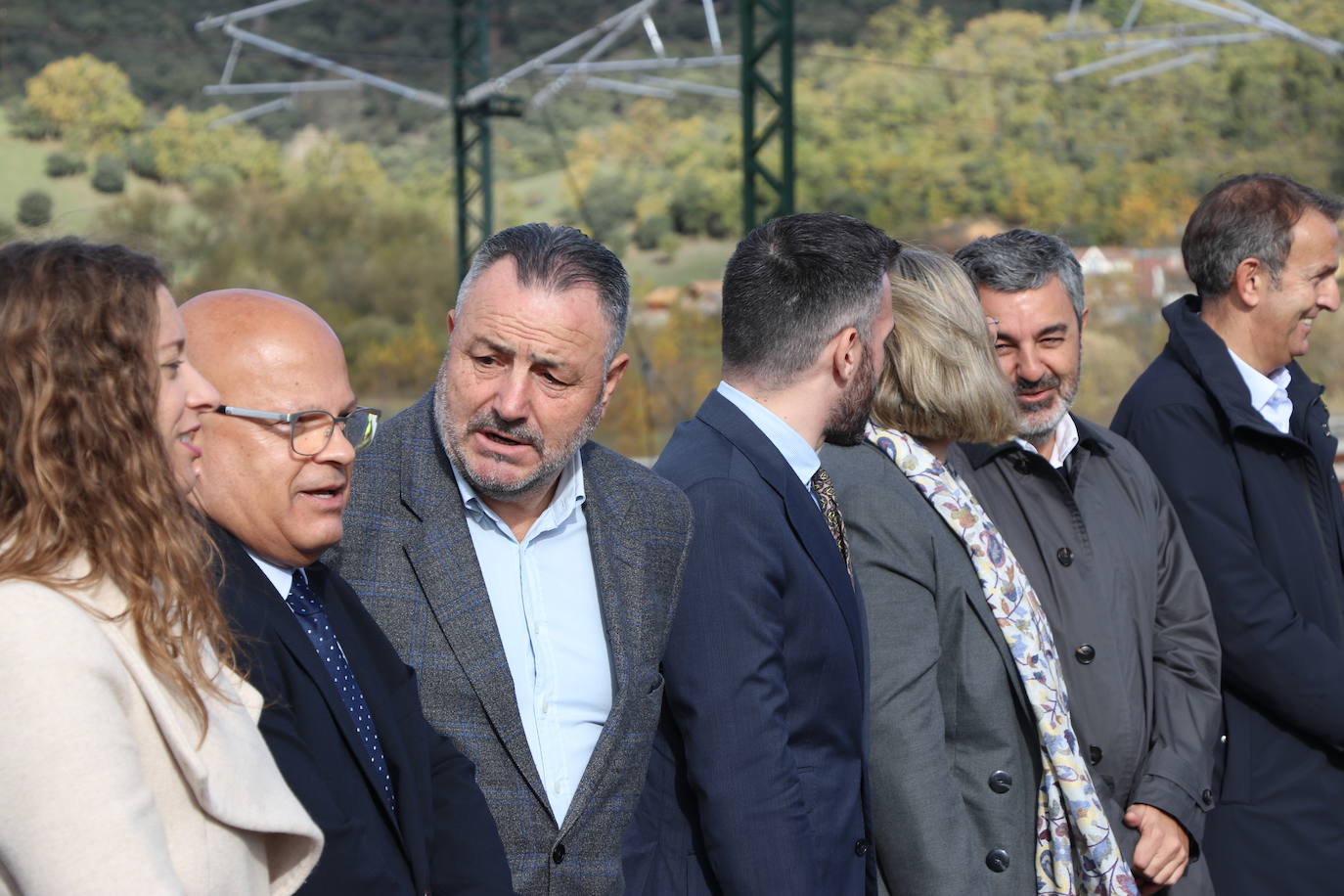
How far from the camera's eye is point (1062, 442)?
3.33 metres

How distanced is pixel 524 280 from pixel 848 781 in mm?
1100

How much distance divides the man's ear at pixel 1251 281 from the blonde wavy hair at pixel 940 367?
1.03 metres

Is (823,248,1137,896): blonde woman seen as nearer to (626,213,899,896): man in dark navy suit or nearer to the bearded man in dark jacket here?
(626,213,899,896): man in dark navy suit

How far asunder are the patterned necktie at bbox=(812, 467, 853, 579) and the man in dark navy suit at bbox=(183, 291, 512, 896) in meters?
0.91

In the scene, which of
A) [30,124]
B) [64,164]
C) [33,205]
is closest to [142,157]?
[64,164]

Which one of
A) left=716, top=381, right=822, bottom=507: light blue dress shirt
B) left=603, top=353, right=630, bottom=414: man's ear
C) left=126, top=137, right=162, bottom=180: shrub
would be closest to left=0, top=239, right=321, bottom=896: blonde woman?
left=603, top=353, right=630, bottom=414: man's ear

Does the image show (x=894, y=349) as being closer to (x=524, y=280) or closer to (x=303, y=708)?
(x=524, y=280)

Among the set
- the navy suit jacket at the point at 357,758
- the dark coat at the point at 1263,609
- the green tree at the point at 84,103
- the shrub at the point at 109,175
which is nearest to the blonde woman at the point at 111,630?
the navy suit jacket at the point at 357,758

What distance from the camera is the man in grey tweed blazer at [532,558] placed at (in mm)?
2375

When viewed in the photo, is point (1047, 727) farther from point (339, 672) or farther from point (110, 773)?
point (110, 773)

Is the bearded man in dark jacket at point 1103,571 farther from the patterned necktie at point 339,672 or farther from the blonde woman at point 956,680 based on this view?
the patterned necktie at point 339,672

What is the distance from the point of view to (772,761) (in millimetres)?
2410

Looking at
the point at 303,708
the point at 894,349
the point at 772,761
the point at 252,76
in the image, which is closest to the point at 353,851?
the point at 303,708

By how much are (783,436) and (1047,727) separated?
2.61ft
